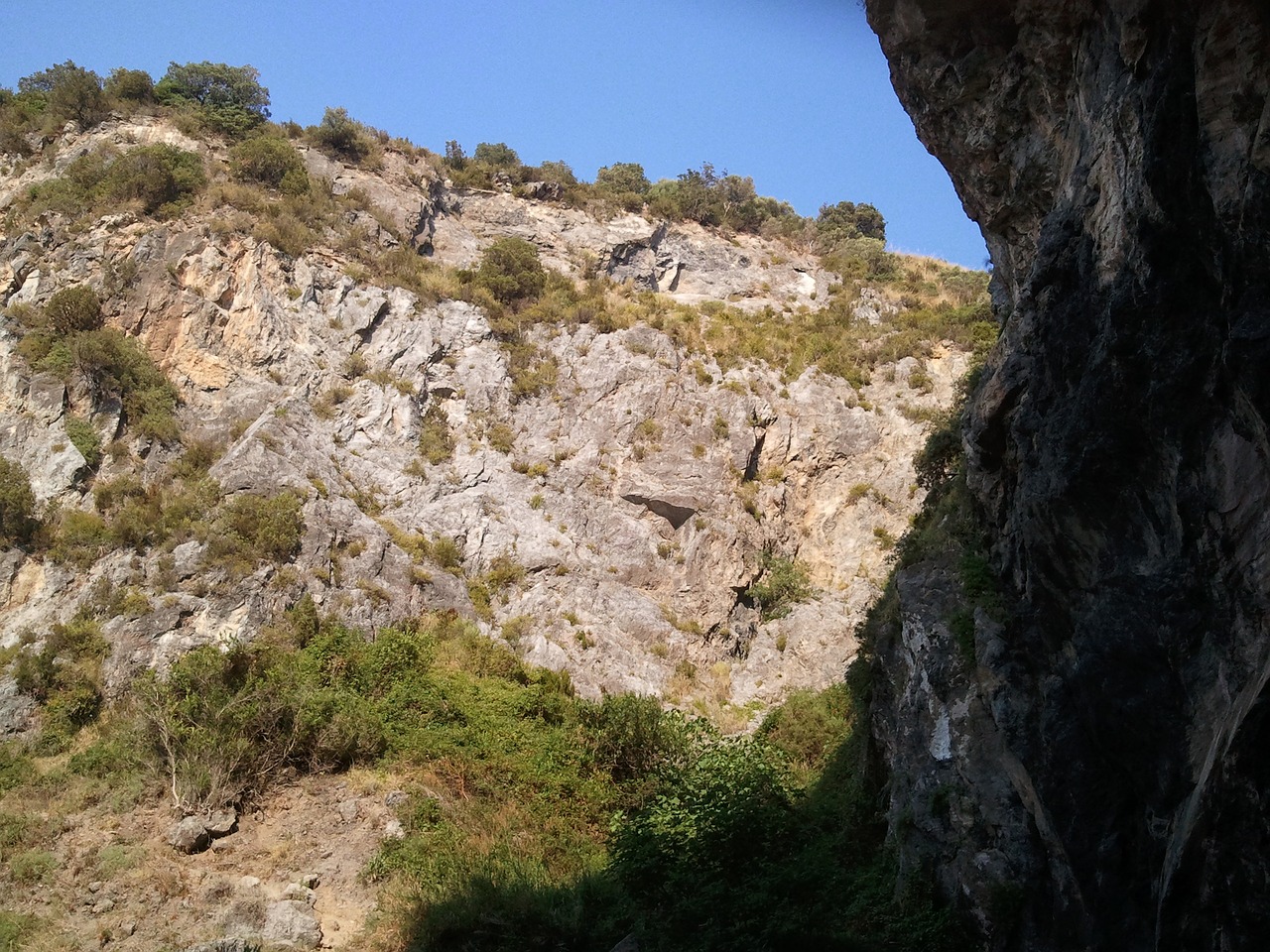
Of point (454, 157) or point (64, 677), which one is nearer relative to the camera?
point (64, 677)

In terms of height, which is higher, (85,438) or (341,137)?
(341,137)

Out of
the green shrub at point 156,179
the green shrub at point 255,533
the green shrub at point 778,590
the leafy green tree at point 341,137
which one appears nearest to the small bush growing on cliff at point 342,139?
the leafy green tree at point 341,137

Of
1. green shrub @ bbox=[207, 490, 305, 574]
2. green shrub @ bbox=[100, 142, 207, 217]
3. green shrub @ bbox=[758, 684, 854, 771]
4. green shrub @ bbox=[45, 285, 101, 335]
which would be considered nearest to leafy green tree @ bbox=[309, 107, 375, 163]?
green shrub @ bbox=[100, 142, 207, 217]

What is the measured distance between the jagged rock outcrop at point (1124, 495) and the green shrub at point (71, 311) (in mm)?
20104

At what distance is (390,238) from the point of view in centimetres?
2852

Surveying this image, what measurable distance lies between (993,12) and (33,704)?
18.2m

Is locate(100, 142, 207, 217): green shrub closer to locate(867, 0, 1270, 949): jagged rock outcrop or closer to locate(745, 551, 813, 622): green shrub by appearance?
locate(745, 551, 813, 622): green shrub

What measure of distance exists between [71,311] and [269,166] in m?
8.81

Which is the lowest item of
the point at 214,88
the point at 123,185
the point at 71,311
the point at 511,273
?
the point at 71,311

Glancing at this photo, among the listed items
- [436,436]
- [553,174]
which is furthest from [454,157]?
[436,436]

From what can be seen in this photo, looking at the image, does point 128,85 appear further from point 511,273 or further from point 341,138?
point 511,273

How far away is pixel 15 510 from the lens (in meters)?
18.1

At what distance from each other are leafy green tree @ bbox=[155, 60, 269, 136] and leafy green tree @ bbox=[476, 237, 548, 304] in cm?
982

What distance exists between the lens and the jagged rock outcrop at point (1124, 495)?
17.4 feet
